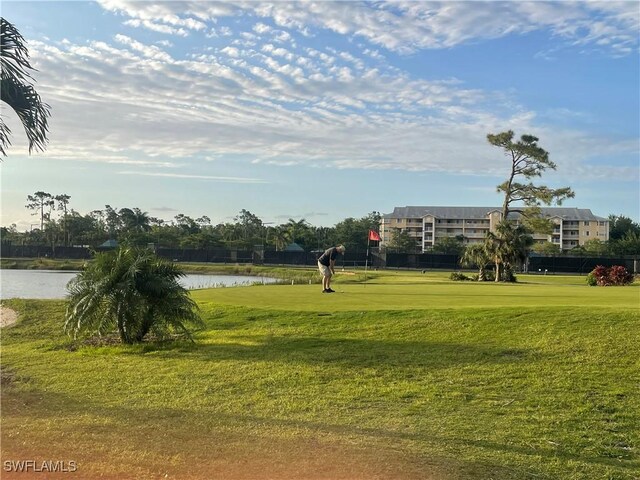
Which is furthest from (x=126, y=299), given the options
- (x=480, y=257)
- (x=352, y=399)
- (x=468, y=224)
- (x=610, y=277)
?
(x=468, y=224)

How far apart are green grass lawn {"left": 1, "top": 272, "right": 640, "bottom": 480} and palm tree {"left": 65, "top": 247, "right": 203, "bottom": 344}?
0.53 meters

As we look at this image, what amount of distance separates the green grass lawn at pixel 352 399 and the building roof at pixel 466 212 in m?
123

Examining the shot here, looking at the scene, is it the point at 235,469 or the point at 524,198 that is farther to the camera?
the point at 524,198

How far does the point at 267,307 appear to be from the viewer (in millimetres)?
15391

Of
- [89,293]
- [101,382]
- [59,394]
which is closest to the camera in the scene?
[59,394]

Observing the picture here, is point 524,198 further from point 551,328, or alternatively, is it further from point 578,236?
point 578,236

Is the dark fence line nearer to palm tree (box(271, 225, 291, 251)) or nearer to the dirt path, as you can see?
palm tree (box(271, 225, 291, 251))

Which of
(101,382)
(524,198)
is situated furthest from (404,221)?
(101,382)

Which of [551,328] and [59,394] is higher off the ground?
[551,328]

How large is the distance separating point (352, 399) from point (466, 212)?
5220 inches

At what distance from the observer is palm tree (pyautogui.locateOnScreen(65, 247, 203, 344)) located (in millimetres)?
12258

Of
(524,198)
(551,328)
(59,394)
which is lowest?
(59,394)

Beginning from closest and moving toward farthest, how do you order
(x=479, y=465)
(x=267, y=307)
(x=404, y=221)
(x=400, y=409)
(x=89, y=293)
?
(x=479, y=465) < (x=400, y=409) < (x=89, y=293) < (x=267, y=307) < (x=404, y=221)

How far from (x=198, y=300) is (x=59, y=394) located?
31.5 ft
